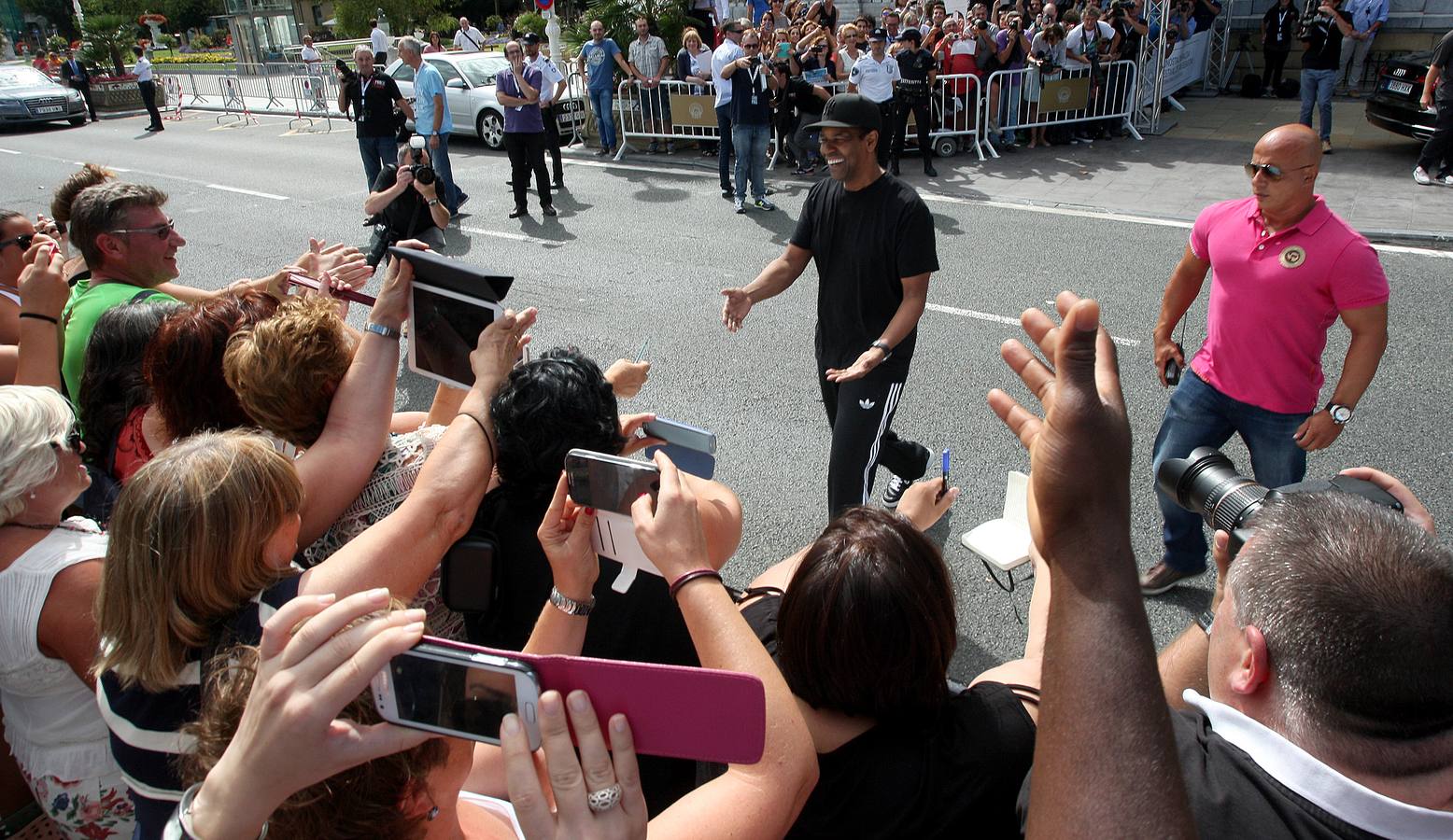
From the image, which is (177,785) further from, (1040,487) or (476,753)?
(1040,487)

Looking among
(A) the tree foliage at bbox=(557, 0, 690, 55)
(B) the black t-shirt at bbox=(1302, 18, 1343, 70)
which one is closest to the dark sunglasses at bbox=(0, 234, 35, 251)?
(A) the tree foliage at bbox=(557, 0, 690, 55)

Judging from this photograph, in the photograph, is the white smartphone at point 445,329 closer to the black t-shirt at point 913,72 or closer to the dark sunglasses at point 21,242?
the dark sunglasses at point 21,242

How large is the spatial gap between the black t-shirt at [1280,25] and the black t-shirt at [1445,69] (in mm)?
5506

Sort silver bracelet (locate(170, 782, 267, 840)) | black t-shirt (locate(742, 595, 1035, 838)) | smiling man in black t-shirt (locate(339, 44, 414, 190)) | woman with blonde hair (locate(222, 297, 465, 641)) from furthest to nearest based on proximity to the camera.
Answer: smiling man in black t-shirt (locate(339, 44, 414, 190)), woman with blonde hair (locate(222, 297, 465, 641)), black t-shirt (locate(742, 595, 1035, 838)), silver bracelet (locate(170, 782, 267, 840))

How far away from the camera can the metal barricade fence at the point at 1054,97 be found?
1187 cm

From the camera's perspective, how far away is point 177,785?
65.9 inches

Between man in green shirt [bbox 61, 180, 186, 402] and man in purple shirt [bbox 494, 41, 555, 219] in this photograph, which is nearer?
man in green shirt [bbox 61, 180, 186, 402]

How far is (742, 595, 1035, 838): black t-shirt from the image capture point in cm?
150

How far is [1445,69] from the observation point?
9.12 metres

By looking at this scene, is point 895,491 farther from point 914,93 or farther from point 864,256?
point 914,93

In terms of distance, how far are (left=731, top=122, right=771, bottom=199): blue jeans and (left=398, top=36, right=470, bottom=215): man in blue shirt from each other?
10.9ft

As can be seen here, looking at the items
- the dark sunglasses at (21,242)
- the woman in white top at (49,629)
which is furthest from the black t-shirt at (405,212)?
the woman in white top at (49,629)

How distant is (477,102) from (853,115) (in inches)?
480

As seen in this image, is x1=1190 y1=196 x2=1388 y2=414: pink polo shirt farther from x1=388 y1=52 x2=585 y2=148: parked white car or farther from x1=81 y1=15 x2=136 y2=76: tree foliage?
x1=81 y1=15 x2=136 y2=76: tree foliage
